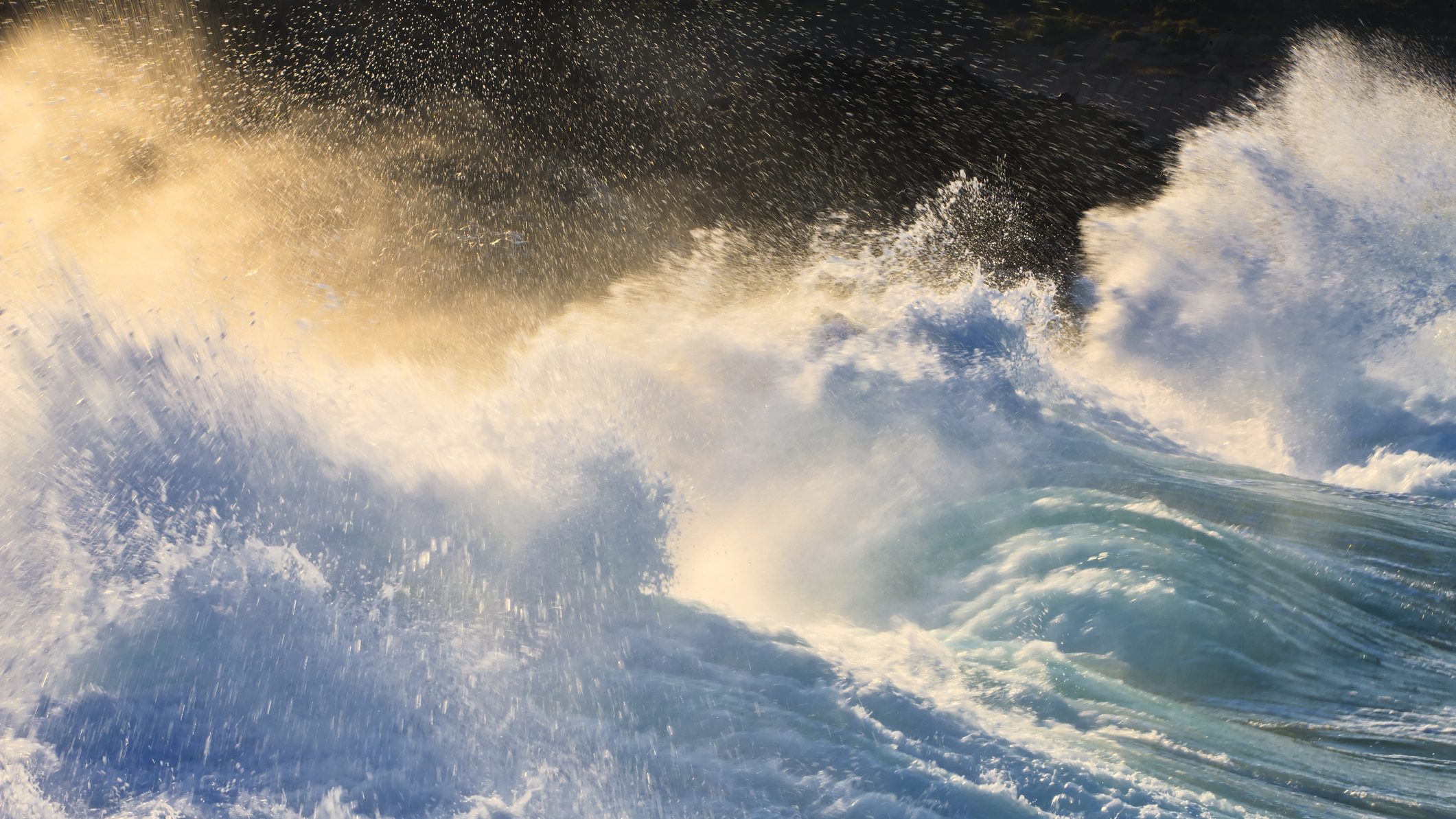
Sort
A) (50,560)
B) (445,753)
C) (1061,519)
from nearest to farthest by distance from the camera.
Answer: (445,753)
(50,560)
(1061,519)

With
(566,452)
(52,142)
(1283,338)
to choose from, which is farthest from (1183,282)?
(52,142)

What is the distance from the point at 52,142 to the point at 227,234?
111cm

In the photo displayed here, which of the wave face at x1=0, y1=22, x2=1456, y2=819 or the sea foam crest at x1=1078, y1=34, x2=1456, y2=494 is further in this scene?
the sea foam crest at x1=1078, y1=34, x2=1456, y2=494

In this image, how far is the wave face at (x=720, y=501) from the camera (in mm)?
3291

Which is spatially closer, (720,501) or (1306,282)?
(720,501)

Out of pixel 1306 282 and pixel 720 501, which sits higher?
pixel 1306 282

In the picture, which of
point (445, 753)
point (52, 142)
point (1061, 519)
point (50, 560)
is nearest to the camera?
point (445, 753)

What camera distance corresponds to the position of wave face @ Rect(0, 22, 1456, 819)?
3.29 m

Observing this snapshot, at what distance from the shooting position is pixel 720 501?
402 centimetres

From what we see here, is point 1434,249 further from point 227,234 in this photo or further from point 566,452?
point 227,234

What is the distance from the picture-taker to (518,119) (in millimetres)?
4965

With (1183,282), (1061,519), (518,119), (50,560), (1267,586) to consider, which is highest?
(518,119)

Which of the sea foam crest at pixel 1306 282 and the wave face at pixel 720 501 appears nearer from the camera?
the wave face at pixel 720 501

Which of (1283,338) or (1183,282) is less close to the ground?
(1183,282)
